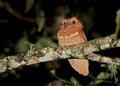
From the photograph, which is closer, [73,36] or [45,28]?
[73,36]

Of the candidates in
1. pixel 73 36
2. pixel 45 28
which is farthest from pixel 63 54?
pixel 45 28

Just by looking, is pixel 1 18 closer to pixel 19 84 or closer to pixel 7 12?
pixel 7 12

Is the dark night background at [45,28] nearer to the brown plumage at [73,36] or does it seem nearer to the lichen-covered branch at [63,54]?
the brown plumage at [73,36]

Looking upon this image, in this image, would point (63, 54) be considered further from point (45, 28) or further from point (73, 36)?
point (45, 28)

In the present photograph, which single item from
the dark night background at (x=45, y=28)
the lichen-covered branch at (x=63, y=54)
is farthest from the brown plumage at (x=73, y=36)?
the dark night background at (x=45, y=28)

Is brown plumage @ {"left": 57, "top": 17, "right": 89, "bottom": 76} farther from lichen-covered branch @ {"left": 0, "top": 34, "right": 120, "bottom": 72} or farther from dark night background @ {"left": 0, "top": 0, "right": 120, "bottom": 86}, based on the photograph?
dark night background @ {"left": 0, "top": 0, "right": 120, "bottom": 86}

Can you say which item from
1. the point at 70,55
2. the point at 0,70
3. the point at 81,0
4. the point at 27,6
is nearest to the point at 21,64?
the point at 0,70
